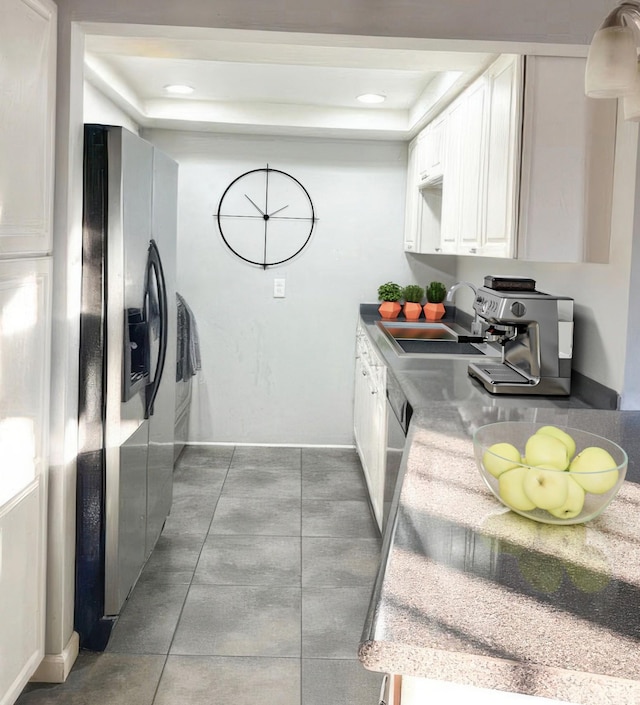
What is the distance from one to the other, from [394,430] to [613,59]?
220cm

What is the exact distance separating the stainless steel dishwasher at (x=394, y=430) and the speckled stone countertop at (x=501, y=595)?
1168mm

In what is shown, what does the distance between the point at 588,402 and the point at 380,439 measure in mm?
1256

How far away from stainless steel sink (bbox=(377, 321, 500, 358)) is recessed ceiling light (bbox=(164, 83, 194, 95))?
5.94 feet

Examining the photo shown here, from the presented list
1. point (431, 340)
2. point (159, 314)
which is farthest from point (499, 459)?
point (431, 340)

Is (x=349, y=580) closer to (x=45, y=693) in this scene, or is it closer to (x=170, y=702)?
(x=170, y=702)

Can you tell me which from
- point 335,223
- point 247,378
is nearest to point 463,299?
point 335,223

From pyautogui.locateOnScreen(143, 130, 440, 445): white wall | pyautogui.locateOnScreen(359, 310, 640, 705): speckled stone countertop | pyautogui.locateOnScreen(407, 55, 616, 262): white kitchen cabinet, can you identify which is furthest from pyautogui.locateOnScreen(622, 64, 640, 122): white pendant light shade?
pyautogui.locateOnScreen(143, 130, 440, 445): white wall

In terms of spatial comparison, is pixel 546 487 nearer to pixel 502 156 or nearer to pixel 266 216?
pixel 502 156

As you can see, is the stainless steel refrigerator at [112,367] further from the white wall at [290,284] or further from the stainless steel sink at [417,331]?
the white wall at [290,284]

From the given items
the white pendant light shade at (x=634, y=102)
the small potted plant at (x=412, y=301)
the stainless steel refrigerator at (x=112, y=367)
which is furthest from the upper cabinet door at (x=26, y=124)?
the small potted plant at (x=412, y=301)

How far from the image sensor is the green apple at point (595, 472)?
1269 millimetres

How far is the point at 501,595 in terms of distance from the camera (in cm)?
105

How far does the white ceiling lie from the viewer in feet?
8.33

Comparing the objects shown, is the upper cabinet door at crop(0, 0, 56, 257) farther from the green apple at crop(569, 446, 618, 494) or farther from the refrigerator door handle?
the green apple at crop(569, 446, 618, 494)
